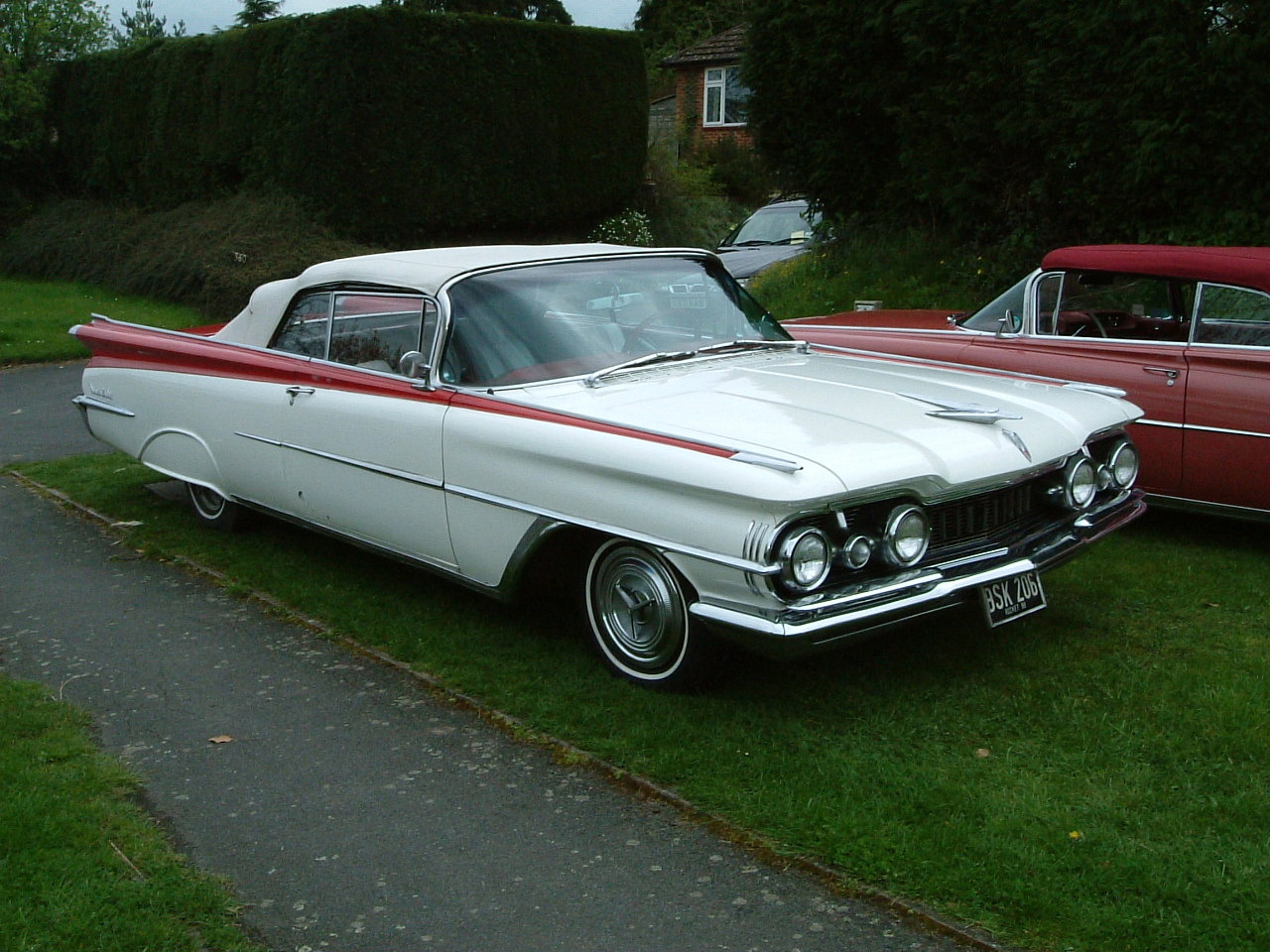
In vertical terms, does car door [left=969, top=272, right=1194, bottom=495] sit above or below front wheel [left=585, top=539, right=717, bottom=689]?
above

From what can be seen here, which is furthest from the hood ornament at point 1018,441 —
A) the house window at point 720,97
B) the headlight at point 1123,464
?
the house window at point 720,97

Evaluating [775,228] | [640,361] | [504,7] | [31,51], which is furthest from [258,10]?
[640,361]

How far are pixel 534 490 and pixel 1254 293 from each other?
12.0 feet

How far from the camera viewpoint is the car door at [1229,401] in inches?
233

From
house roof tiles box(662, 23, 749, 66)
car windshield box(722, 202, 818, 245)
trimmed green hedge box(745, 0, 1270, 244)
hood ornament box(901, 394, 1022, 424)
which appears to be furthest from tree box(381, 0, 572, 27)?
hood ornament box(901, 394, 1022, 424)

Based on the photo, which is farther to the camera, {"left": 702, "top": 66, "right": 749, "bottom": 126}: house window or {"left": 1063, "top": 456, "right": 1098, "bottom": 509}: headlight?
{"left": 702, "top": 66, "right": 749, "bottom": 126}: house window

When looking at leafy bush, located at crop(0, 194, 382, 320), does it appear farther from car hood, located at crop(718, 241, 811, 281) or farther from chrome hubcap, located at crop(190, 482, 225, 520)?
chrome hubcap, located at crop(190, 482, 225, 520)

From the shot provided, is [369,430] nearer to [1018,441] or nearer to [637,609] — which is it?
[637,609]

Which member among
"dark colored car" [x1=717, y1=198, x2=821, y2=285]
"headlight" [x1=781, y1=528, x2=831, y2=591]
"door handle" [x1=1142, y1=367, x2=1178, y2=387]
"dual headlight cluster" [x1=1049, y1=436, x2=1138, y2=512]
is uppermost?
"dark colored car" [x1=717, y1=198, x2=821, y2=285]

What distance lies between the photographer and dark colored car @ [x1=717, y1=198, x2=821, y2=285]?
1543 cm

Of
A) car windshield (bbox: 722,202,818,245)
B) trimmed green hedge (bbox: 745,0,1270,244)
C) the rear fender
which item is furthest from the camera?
car windshield (bbox: 722,202,818,245)

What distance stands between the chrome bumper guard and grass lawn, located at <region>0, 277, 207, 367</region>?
1242 cm

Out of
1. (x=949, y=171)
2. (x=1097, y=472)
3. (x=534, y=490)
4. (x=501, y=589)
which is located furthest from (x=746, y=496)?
(x=949, y=171)

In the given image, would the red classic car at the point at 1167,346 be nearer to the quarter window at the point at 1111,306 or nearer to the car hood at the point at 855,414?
the quarter window at the point at 1111,306
